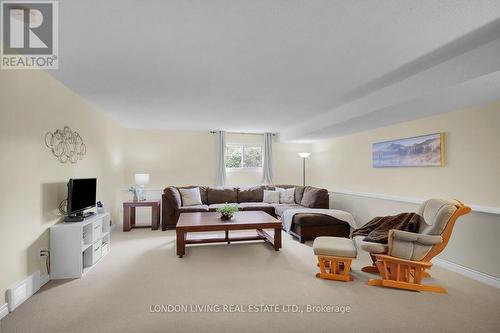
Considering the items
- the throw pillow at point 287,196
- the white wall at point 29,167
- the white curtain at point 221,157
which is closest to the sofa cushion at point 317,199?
the throw pillow at point 287,196

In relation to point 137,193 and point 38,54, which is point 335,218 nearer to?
point 137,193

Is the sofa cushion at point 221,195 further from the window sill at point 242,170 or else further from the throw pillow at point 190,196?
the window sill at point 242,170

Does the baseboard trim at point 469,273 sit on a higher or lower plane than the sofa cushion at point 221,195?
lower

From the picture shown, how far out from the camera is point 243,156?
7.04m

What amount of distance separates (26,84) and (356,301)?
386 cm

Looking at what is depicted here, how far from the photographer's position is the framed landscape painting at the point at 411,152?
3.57 m

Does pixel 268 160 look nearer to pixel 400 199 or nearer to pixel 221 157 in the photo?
pixel 221 157

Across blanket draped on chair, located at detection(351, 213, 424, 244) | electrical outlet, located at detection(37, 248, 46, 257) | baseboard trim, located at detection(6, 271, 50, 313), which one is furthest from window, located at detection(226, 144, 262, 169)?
baseboard trim, located at detection(6, 271, 50, 313)

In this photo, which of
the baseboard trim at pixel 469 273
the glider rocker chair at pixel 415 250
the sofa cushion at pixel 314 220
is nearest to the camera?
the glider rocker chair at pixel 415 250

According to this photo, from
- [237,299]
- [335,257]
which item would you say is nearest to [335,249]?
[335,257]

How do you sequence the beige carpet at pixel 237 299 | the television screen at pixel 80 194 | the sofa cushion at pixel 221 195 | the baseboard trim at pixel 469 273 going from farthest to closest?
the sofa cushion at pixel 221 195 → the television screen at pixel 80 194 → the baseboard trim at pixel 469 273 → the beige carpet at pixel 237 299

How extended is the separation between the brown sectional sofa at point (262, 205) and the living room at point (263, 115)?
53 mm

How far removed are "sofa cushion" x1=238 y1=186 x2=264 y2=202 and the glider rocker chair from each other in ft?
12.1

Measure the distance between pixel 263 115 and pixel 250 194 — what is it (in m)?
2.28
